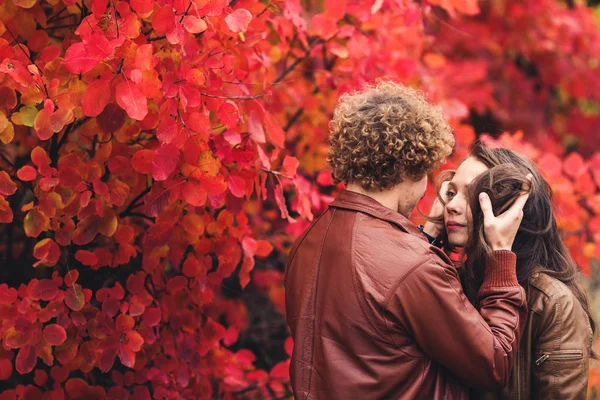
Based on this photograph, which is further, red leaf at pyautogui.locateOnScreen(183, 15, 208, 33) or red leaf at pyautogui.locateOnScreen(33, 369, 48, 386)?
red leaf at pyautogui.locateOnScreen(33, 369, 48, 386)

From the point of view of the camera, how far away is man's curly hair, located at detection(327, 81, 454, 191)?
2160mm

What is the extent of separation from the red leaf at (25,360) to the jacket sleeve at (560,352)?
1.81 meters

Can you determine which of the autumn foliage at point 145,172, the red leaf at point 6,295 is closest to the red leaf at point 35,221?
the autumn foliage at point 145,172

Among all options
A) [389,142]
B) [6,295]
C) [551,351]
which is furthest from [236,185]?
[551,351]

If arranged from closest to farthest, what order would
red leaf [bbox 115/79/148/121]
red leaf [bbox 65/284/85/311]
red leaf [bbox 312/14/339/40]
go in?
1. red leaf [bbox 115/79/148/121]
2. red leaf [bbox 65/284/85/311]
3. red leaf [bbox 312/14/339/40]

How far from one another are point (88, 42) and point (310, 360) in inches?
48.9

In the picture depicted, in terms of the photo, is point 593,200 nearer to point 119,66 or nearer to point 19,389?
point 119,66

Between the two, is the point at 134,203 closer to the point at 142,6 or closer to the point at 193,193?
the point at 193,193

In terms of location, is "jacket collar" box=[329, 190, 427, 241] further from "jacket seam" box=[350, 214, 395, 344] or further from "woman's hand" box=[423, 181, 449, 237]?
"woman's hand" box=[423, 181, 449, 237]

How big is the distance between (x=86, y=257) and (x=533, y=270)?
1683 mm

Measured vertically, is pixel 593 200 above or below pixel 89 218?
above

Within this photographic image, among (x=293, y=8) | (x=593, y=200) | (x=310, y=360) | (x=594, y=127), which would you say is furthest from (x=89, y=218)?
(x=594, y=127)

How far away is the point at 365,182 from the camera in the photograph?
2.22 meters

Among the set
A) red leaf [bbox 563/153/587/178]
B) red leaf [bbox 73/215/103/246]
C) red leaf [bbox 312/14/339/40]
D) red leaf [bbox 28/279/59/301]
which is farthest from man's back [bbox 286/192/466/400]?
red leaf [bbox 563/153/587/178]
